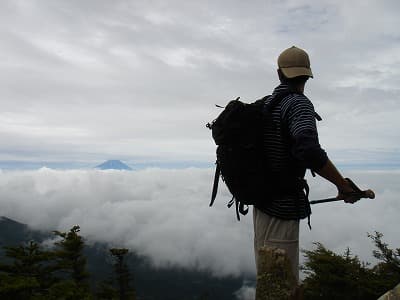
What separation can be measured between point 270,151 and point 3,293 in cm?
1930

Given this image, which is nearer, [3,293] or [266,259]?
[266,259]

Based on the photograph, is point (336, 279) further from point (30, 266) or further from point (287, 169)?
point (287, 169)

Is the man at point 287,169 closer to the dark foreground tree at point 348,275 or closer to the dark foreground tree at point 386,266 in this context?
the dark foreground tree at point 348,275

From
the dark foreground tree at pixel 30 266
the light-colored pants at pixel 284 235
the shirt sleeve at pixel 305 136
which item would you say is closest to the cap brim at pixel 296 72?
the shirt sleeve at pixel 305 136

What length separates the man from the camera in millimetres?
3566

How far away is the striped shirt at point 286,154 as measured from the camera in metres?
3.46

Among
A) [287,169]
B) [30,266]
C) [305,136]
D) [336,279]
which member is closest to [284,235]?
[287,169]

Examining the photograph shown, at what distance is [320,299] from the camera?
34.3 metres

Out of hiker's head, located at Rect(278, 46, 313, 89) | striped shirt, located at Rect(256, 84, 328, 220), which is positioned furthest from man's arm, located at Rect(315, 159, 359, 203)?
hiker's head, located at Rect(278, 46, 313, 89)

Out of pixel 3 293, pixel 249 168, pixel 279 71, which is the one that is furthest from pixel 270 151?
pixel 3 293

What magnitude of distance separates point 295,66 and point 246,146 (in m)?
1.00

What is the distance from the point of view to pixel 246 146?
3.65 metres

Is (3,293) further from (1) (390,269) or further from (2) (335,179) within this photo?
(1) (390,269)

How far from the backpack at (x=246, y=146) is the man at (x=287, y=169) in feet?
0.27
